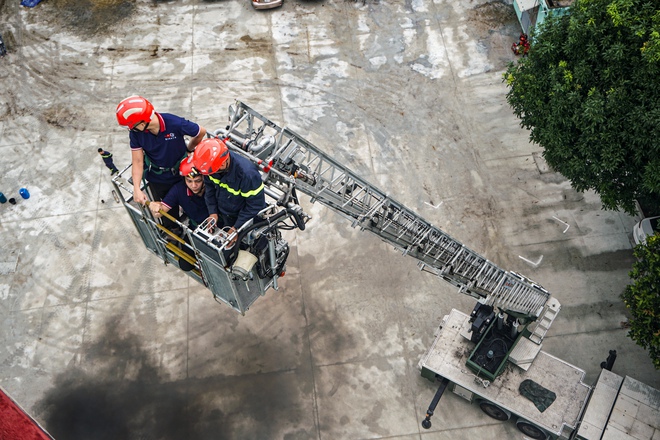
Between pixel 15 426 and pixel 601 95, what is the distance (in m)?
13.0

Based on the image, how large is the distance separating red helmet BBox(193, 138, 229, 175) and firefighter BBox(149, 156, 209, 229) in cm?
71

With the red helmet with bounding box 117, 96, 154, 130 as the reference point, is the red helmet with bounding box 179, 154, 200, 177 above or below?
below

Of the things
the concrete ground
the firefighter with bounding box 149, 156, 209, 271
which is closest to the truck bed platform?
the concrete ground

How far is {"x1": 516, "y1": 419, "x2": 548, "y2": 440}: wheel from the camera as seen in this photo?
49.0 feet

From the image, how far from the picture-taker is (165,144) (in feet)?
38.8

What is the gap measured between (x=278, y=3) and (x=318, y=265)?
36.8ft

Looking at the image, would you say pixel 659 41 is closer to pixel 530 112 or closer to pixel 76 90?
pixel 530 112

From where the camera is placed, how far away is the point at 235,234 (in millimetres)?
11141

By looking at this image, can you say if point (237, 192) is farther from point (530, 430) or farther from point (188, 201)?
point (530, 430)

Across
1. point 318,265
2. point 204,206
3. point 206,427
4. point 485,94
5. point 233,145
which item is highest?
point 233,145

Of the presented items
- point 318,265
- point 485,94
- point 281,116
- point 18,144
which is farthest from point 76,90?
point 485,94

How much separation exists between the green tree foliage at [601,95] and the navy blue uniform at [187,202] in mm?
8594

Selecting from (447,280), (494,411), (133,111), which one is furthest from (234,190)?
(494,411)

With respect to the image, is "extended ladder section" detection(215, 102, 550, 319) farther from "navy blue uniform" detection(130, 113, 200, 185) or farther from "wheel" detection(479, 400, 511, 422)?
"wheel" detection(479, 400, 511, 422)
